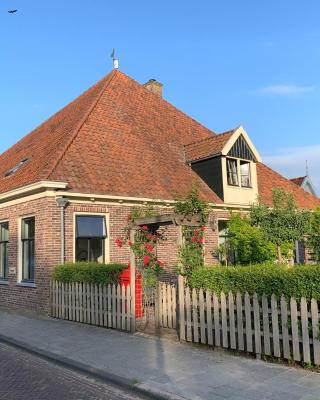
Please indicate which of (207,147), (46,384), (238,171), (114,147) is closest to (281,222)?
(238,171)

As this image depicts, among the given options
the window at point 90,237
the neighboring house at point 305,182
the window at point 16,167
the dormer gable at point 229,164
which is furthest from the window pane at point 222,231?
the neighboring house at point 305,182

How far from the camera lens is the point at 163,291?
9383 mm

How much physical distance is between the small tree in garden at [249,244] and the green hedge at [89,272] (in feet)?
19.0

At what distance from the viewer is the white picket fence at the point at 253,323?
20.6ft

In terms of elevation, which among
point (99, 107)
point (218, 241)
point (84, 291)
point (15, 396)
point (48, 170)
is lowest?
point (15, 396)

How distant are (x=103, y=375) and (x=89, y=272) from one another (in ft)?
14.6

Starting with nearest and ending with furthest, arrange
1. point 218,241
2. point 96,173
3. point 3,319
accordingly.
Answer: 1. point 3,319
2. point 96,173
3. point 218,241

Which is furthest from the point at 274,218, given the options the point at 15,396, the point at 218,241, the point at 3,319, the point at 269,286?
the point at 15,396

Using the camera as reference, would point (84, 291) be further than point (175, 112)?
No

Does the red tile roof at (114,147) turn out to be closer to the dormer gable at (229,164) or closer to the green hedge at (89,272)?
the dormer gable at (229,164)

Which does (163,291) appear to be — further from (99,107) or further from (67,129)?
(99,107)

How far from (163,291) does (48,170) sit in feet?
18.1

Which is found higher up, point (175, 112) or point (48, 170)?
point (175, 112)

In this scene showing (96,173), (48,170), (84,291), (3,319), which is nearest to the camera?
(84,291)
